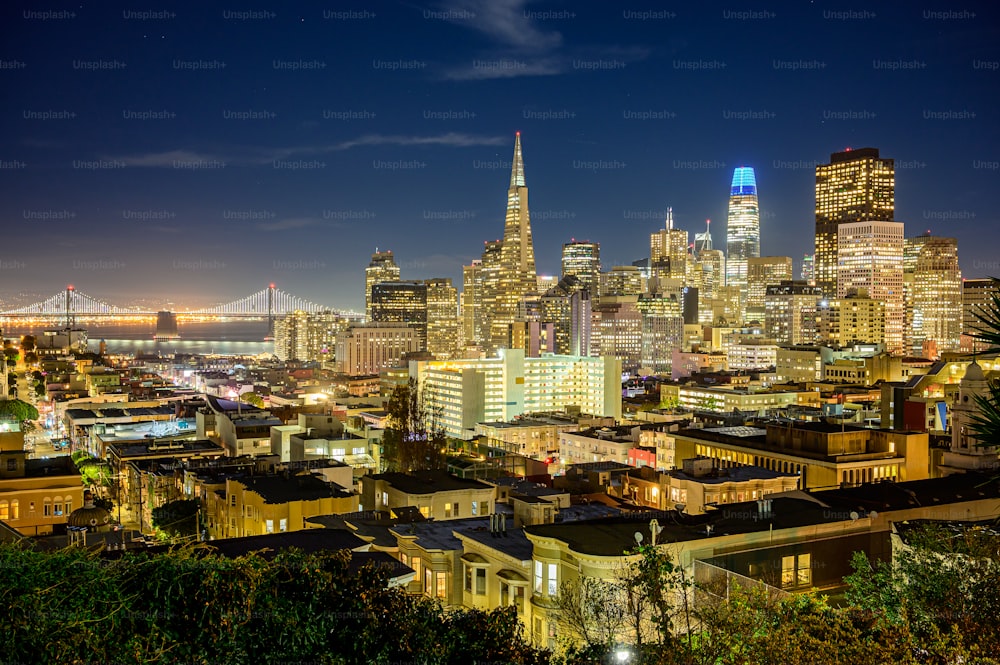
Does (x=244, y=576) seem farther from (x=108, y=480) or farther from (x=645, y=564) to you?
(x=108, y=480)

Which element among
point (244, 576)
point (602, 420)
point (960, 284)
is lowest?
point (602, 420)

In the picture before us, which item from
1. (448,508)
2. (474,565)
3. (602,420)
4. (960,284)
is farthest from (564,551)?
(960,284)

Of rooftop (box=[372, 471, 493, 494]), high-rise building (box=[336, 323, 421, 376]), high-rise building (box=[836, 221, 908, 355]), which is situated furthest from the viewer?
high-rise building (box=[336, 323, 421, 376])

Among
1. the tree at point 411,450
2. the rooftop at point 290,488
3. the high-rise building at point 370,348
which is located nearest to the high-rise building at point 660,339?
the high-rise building at point 370,348

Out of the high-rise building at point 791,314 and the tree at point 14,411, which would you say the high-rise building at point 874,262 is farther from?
the tree at point 14,411

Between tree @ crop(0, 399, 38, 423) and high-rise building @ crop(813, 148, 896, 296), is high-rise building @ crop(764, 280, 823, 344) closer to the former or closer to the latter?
high-rise building @ crop(813, 148, 896, 296)

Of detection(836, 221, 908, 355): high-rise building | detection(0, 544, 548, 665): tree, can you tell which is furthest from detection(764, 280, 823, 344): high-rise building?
detection(0, 544, 548, 665): tree
